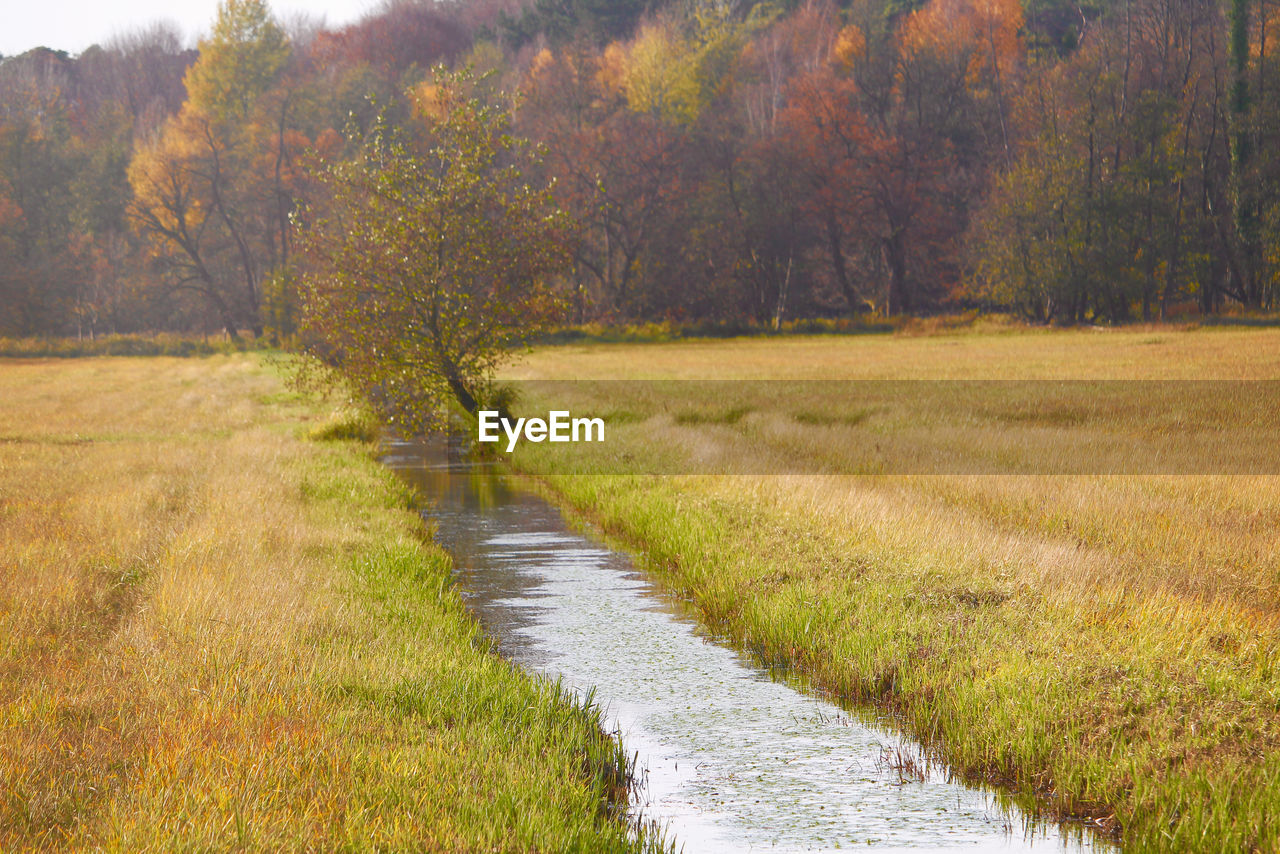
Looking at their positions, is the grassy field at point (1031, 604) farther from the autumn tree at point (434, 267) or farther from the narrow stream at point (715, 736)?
the autumn tree at point (434, 267)

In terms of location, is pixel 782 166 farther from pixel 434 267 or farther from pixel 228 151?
pixel 434 267

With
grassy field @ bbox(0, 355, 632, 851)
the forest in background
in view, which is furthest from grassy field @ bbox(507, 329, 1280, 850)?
the forest in background

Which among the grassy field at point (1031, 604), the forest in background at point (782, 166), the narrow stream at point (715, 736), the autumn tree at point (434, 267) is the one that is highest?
the forest in background at point (782, 166)

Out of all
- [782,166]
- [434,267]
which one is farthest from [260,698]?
[782,166]

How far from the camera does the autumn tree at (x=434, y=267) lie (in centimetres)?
2488

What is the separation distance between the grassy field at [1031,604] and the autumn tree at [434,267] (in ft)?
20.0

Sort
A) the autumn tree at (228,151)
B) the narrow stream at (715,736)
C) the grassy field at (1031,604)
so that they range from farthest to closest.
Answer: the autumn tree at (228,151) → the grassy field at (1031,604) → the narrow stream at (715,736)

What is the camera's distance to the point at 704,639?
10.8 m

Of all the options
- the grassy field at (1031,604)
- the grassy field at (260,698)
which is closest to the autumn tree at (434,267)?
the grassy field at (1031,604)

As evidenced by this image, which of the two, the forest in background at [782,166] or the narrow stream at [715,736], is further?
the forest in background at [782,166]

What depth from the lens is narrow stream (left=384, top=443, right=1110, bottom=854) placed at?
6.57m

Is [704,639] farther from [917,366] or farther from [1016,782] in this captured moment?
[917,366]

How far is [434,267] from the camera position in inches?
992

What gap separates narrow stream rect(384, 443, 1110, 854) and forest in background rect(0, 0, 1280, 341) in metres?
52.8
